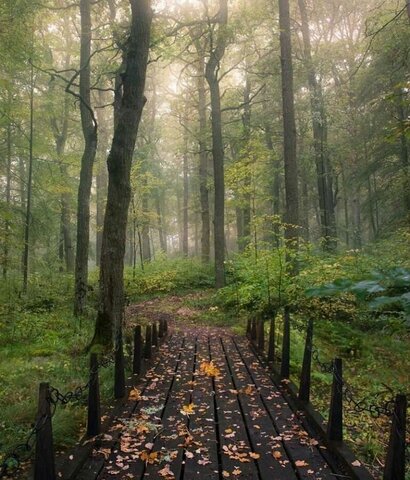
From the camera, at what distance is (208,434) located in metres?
4.40

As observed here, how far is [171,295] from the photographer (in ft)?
→ 56.9

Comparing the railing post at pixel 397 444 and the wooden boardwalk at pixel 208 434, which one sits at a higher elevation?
the railing post at pixel 397 444

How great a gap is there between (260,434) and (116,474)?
65.9 inches

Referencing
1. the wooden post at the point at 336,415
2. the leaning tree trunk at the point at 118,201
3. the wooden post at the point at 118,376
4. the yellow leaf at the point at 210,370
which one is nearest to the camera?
the wooden post at the point at 336,415

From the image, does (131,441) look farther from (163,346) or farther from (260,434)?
(163,346)

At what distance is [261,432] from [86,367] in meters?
3.61

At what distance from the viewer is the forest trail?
363 cm

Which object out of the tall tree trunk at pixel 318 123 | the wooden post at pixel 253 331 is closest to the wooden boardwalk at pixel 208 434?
the wooden post at pixel 253 331

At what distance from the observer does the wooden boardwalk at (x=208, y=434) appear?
363cm

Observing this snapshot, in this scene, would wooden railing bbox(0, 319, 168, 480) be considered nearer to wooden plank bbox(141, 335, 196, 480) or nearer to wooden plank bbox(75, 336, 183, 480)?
wooden plank bbox(75, 336, 183, 480)

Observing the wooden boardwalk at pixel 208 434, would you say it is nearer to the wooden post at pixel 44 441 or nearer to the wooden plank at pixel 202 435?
the wooden plank at pixel 202 435

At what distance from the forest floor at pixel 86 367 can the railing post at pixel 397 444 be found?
955mm

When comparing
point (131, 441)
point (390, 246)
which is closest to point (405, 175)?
point (390, 246)

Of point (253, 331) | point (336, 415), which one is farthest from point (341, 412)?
point (253, 331)
